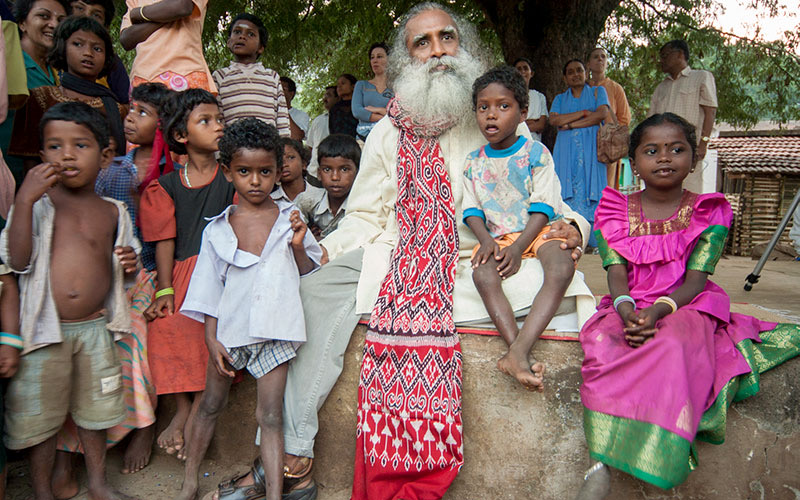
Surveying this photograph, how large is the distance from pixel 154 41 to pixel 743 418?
419cm

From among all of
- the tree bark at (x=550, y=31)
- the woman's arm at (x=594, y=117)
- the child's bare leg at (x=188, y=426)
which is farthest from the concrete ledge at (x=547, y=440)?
the tree bark at (x=550, y=31)

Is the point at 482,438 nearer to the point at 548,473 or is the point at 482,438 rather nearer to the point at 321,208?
the point at 548,473

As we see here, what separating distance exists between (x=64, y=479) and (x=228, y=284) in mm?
1266

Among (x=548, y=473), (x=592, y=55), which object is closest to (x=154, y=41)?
(x=548, y=473)

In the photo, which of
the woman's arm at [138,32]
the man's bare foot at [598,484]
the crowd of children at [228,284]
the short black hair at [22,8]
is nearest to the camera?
the man's bare foot at [598,484]

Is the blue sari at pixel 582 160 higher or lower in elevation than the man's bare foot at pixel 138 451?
higher

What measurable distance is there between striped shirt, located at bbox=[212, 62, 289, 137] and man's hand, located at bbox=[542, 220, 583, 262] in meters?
2.55

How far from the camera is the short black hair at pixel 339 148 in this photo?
3863 mm

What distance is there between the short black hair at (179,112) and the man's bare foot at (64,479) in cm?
165

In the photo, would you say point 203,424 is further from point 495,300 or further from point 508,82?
point 508,82

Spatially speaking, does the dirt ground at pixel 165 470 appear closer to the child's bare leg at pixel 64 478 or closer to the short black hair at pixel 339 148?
the child's bare leg at pixel 64 478

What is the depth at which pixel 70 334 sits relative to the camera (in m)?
2.56

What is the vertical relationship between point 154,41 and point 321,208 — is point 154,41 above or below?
above

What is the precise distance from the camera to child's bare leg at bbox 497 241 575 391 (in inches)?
95.1
